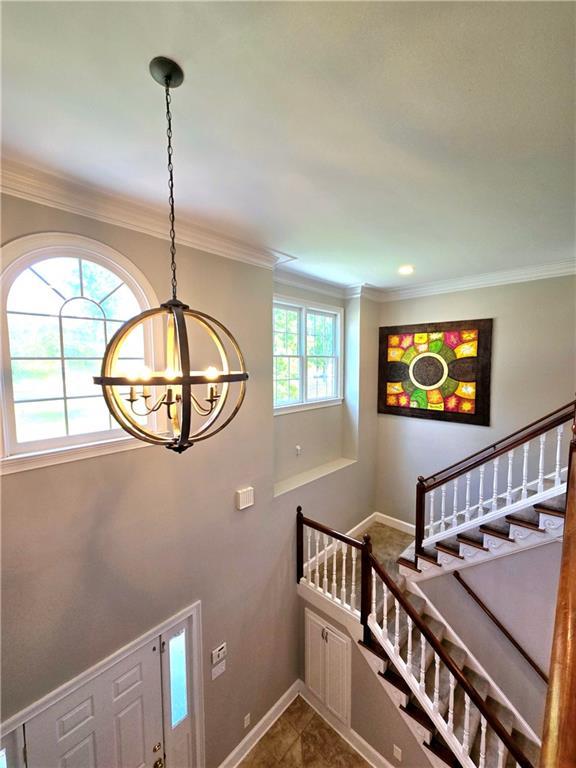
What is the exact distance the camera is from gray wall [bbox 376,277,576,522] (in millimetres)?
3580

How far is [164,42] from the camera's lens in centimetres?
105

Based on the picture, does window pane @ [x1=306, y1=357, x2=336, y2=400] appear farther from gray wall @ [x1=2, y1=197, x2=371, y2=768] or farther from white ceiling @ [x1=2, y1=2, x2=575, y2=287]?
Result: white ceiling @ [x1=2, y1=2, x2=575, y2=287]

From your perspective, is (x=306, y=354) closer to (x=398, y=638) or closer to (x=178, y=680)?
(x=398, y=638)

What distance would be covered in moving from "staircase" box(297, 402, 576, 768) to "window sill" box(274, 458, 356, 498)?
36 cm

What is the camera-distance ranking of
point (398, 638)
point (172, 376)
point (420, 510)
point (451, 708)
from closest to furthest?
point (172, 376) → point (451, 708) → point (398, 638) → point (420, 510)

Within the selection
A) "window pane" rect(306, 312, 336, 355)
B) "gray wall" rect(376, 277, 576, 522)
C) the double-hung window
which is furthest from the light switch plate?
"window pane" rect(306, 312, 336, 355)

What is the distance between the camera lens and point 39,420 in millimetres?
1899

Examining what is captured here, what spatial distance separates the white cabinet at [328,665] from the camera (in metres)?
3.21

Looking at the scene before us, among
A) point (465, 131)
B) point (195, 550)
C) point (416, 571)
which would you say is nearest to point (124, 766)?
point (195, 550)

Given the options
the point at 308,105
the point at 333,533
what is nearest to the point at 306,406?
the point at 333,533

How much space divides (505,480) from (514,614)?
1382 millimetres

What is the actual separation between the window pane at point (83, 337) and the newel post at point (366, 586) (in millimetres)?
2757

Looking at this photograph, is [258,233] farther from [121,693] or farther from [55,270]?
[121,693]

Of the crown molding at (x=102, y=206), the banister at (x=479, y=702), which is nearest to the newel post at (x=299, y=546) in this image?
the banister at (x=479, y=702)
